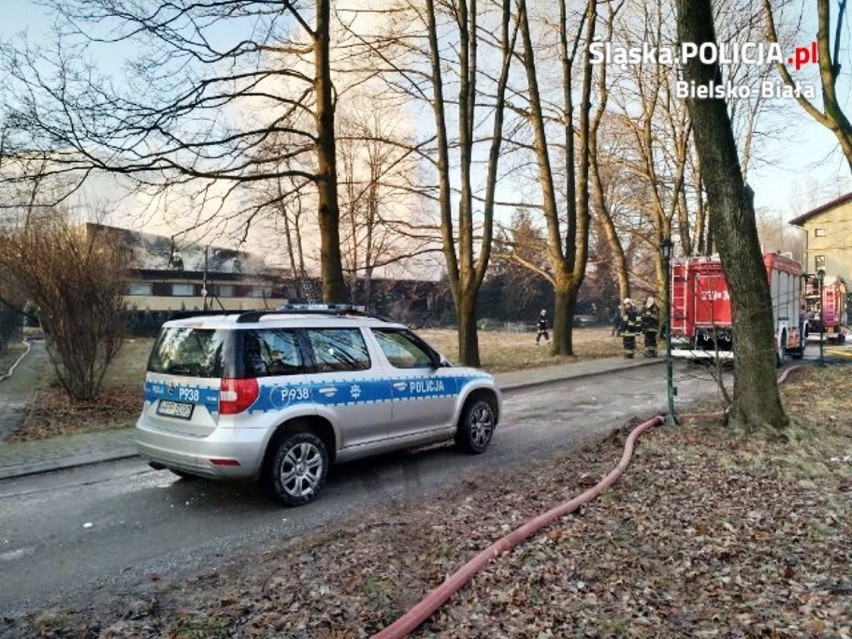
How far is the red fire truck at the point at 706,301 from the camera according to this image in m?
17.0

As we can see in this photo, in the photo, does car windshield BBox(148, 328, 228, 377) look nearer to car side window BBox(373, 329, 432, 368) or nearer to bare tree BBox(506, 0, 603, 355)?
car side window BBox(373, 329, 432, 368)

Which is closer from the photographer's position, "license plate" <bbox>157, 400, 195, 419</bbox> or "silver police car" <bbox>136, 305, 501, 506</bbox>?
"silver police car" <bbox>136, 305, 501, 506</bbox>

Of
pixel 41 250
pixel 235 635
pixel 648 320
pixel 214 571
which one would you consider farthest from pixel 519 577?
pixel 648 320

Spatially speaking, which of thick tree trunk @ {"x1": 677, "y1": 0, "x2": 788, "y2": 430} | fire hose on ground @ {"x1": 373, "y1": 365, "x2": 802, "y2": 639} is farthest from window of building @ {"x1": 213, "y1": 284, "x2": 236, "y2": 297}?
fire hose on ground @ {"x1": 373, "y1": 365, "x2": 802, "y2": 639}

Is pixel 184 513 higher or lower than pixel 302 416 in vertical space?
lower

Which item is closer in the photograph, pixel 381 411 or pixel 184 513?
pixel 184 513

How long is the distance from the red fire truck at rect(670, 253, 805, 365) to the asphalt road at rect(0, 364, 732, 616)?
9208 millimetres

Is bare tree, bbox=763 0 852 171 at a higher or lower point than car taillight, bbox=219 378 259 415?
higher

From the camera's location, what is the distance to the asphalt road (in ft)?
14.8

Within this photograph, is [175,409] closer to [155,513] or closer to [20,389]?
[155,513]

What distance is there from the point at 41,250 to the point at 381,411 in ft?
27.1

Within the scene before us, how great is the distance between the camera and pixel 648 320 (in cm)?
2208

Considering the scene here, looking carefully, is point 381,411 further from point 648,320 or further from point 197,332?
point 648,320

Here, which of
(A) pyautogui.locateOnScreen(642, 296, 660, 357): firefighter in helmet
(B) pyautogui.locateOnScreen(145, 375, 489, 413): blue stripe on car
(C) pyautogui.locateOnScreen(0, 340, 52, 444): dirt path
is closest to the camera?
(B) pyautogui.locateOnScreen(145, 375, 489, 413): blue stripe on car
